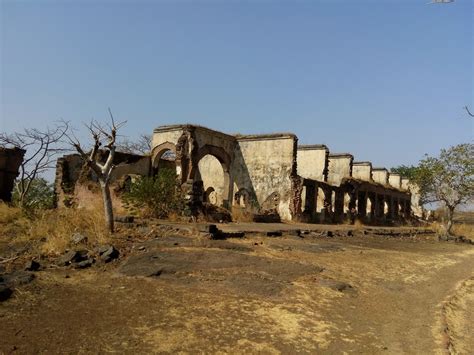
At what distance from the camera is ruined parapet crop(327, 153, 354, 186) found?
2708 cm

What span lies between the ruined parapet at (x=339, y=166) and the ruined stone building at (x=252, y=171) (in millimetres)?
171

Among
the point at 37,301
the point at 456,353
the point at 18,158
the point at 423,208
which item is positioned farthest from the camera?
the point at 423,208

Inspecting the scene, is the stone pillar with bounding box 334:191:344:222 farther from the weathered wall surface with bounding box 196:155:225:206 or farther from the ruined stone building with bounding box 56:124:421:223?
the weathered wall surface with bounding box 196:155:225:206

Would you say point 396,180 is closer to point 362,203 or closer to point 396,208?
point 396,208

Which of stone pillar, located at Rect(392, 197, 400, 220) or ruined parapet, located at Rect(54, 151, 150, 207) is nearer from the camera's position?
ruined parapet, located at Rect(54, 151, 150, 207)

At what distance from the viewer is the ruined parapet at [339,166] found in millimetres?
27078

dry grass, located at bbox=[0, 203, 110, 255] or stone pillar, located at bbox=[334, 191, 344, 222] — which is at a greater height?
stone pillar, located at bbox=[334, 191, 344, 222]

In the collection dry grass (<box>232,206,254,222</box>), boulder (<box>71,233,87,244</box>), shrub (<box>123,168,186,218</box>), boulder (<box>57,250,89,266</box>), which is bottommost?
boulder (<box>57,250,89,266</box>)

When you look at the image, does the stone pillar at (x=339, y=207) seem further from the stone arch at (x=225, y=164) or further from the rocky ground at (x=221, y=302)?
the rocky ground at (x=221, y=302)

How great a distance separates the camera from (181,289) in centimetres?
546

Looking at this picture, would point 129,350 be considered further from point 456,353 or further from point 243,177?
point 243,177

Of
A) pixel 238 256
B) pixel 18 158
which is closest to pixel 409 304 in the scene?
pixel 238 256

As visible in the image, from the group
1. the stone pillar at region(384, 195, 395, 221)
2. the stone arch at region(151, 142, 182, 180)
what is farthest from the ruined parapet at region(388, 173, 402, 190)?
the stone arch at region(151, 142, 182, 180)

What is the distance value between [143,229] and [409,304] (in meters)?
6.10
